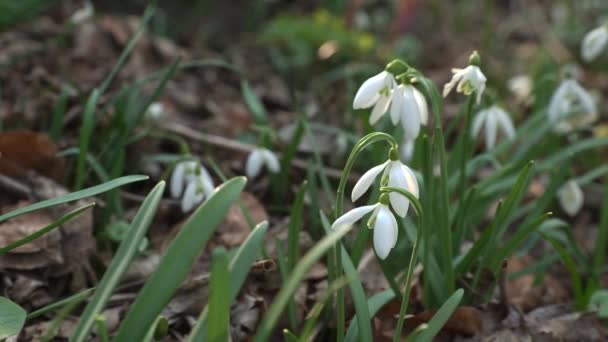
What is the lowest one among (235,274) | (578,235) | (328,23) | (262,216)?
(578,235)

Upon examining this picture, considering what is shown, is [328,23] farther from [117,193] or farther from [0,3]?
[117,193]

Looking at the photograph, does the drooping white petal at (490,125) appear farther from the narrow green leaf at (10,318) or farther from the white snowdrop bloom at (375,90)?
the narrow green leaf at (10,318)

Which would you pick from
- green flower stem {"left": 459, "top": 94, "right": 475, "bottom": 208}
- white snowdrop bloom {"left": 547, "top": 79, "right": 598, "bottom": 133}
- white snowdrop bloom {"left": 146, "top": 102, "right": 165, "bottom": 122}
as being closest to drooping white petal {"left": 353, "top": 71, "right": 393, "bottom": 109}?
green flower stem {"left": 459, "top": 94, "right": 475, "bottom": 208}

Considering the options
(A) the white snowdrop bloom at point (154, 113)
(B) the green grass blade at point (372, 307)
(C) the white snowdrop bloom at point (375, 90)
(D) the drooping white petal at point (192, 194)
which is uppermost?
(C) the white snowdrop bloom at point (375, 90)

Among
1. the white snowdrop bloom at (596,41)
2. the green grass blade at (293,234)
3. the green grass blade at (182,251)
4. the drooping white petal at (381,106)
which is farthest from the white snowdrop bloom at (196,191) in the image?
the white snowdrop bloom at (596,41)

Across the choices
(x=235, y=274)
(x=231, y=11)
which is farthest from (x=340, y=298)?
(x=231, y=11)

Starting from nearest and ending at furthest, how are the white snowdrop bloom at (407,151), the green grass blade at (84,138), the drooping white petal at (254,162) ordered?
1. the green grass blade at (84,138)
2. the drooping white petal at (254,162)
3. the white snowdrop bloom at (407,151)
